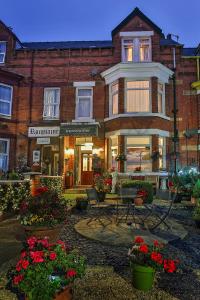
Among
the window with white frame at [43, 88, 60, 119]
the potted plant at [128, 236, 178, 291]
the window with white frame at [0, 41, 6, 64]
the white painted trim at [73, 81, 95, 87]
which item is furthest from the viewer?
the window with white frame at [0, 41, 6, 64]

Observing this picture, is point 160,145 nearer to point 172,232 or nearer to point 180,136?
point 180,136

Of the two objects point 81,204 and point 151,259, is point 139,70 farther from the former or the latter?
point 151,259

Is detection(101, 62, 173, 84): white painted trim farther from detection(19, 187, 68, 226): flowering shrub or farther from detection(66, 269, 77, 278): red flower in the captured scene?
detection(66, 269, 77, 278): red flower

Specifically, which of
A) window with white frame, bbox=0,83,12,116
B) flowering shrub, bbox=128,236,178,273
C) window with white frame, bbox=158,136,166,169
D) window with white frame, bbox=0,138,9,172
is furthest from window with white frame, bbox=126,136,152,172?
flowering shrub, bbox=128,236,178,273

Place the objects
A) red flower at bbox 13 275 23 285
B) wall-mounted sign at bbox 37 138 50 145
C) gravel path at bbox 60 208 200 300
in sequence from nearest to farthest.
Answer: red flower at bbox 13 275 23 285 → gravel path at bbox 60 208 200 300 → wall-mounted sign at bbox 37 138 50 145

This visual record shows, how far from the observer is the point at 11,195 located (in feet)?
27.6

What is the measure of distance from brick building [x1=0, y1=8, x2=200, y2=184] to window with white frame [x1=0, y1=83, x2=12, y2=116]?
0.20 feet

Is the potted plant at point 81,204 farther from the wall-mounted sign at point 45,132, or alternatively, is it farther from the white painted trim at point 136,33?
the white painted trim at point 136,33

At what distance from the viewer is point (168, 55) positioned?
1644 centimetres

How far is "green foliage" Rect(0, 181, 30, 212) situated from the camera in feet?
26.8

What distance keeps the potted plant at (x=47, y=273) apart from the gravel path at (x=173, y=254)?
3.56ft

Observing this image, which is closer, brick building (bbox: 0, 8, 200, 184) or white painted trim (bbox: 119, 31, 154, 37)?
brick building (bbox: 0, 8, 200, 184)

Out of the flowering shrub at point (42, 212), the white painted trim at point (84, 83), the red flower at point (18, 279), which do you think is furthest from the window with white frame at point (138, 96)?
the red flower at point (18, 279)

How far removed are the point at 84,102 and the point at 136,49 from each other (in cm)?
455
